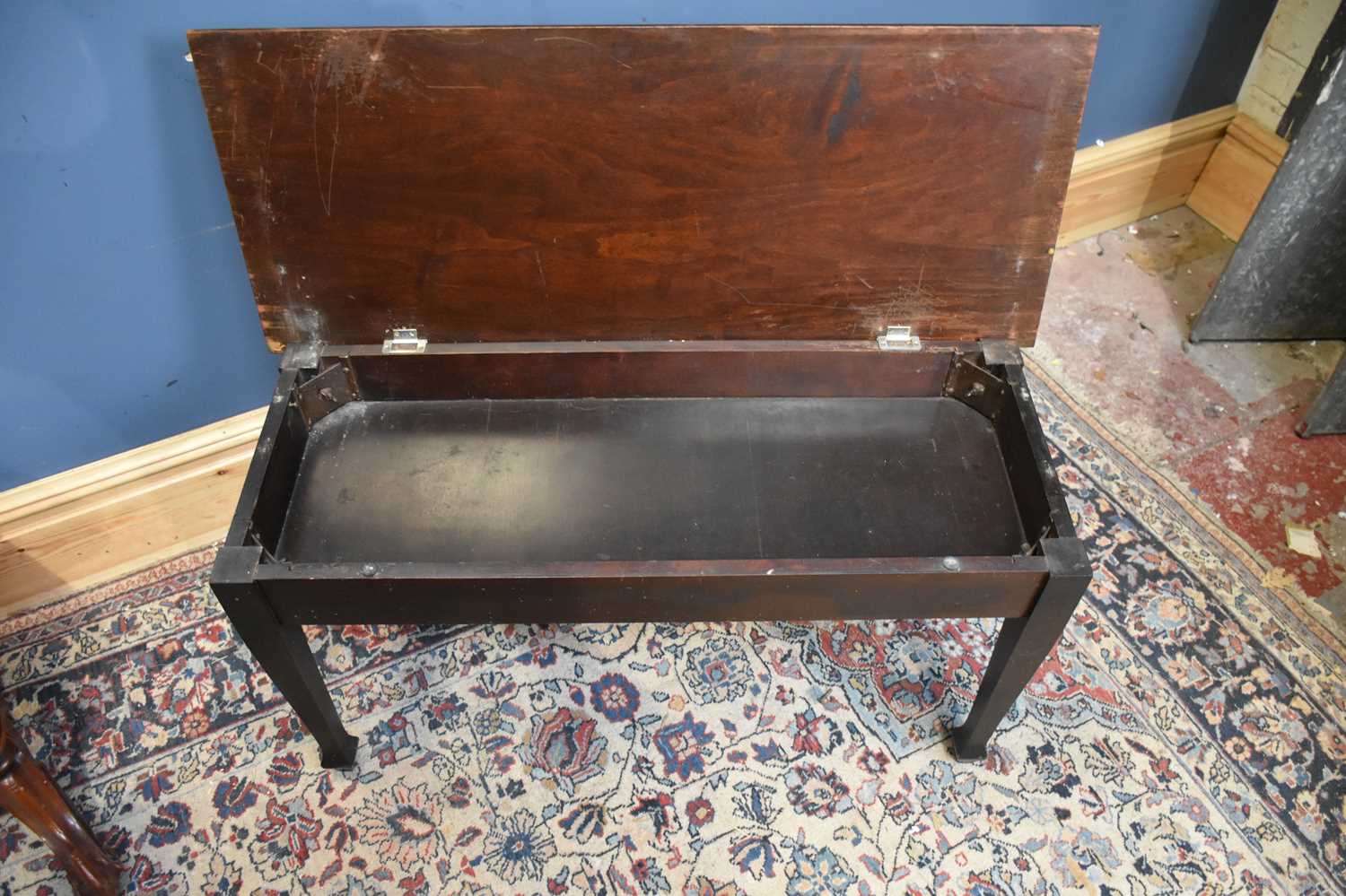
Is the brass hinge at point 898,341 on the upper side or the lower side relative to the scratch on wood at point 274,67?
lower

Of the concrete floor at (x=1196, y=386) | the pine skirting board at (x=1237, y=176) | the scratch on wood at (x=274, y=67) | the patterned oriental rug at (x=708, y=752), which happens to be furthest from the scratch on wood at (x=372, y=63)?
the pine skirting board at (x=1237, y=176)

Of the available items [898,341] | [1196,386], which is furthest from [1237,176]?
[898,341]

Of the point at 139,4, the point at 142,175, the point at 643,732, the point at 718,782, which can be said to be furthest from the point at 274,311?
the point at 718,782

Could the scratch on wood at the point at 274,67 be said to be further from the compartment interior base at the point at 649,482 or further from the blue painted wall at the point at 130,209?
the compartment interior base at the point at 649,482

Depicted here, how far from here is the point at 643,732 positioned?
1701mm

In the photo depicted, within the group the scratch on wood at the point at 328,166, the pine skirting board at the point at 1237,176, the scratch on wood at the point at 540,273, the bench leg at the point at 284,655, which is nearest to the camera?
the bench leg at the point at 284,655

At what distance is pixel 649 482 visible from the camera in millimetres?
1534

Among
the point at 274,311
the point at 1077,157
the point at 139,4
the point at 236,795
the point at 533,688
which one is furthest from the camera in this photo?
the point at 1077,157

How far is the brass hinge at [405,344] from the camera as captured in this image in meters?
1.54

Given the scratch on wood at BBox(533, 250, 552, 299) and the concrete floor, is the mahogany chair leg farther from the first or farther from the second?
the concrete floor

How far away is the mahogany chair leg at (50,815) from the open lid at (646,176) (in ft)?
2.20

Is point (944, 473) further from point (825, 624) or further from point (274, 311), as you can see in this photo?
point (274, 311)

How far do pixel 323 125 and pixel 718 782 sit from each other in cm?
119

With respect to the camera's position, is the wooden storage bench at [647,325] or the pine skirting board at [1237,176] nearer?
the wooden storage bench at [647,325]
